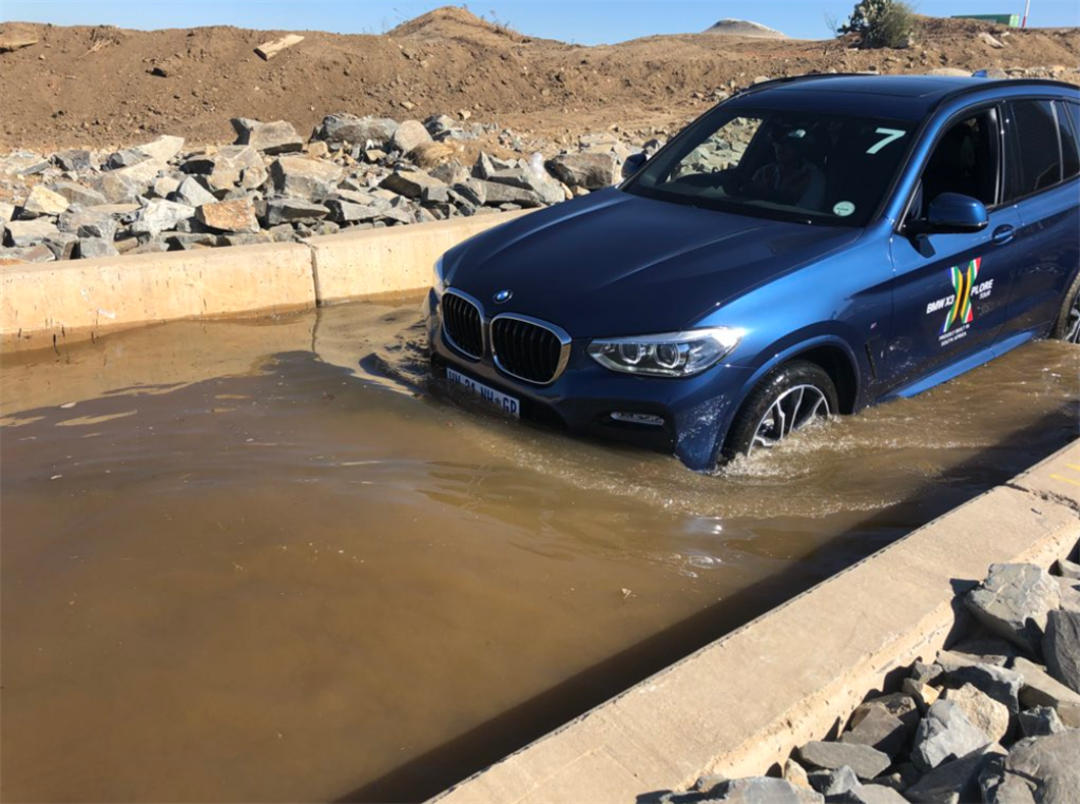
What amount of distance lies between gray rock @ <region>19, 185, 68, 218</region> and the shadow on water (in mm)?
8184

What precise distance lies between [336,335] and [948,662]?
4.86 metres

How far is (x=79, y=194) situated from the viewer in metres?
10.3

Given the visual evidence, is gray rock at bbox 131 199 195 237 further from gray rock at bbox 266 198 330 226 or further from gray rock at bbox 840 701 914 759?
gray rock at bbox 840 701 914 759

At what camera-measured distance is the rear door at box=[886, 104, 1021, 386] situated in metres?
4.98

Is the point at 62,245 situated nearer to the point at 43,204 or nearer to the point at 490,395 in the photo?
the point at 43,204

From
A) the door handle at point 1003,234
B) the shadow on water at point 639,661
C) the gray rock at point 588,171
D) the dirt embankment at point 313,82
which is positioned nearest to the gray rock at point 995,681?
the shadow on water at point 639,661

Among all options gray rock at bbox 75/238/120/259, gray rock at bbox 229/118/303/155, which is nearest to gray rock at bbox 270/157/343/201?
gray rock at bbox 75/238/120/259

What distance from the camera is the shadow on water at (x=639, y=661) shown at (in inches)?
111

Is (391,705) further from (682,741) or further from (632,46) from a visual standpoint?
(632,46)

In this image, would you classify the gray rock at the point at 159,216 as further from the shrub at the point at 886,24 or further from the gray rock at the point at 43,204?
the shrub at the point at 886,24

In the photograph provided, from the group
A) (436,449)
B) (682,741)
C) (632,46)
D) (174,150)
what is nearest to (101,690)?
(682,741)

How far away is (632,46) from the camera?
31.7 m

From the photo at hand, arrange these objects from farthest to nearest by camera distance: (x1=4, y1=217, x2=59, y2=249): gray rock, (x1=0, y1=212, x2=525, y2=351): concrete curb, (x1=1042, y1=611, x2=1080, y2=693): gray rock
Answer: (x1=4, y1=217, x2=59, y2=249): gray rock < (x1=0, y1=212, x2=525, y2=351): concrete curb < (x1=1042, y1=611, x2=1080, y2=693): gray rock

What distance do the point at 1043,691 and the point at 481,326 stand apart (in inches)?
110
